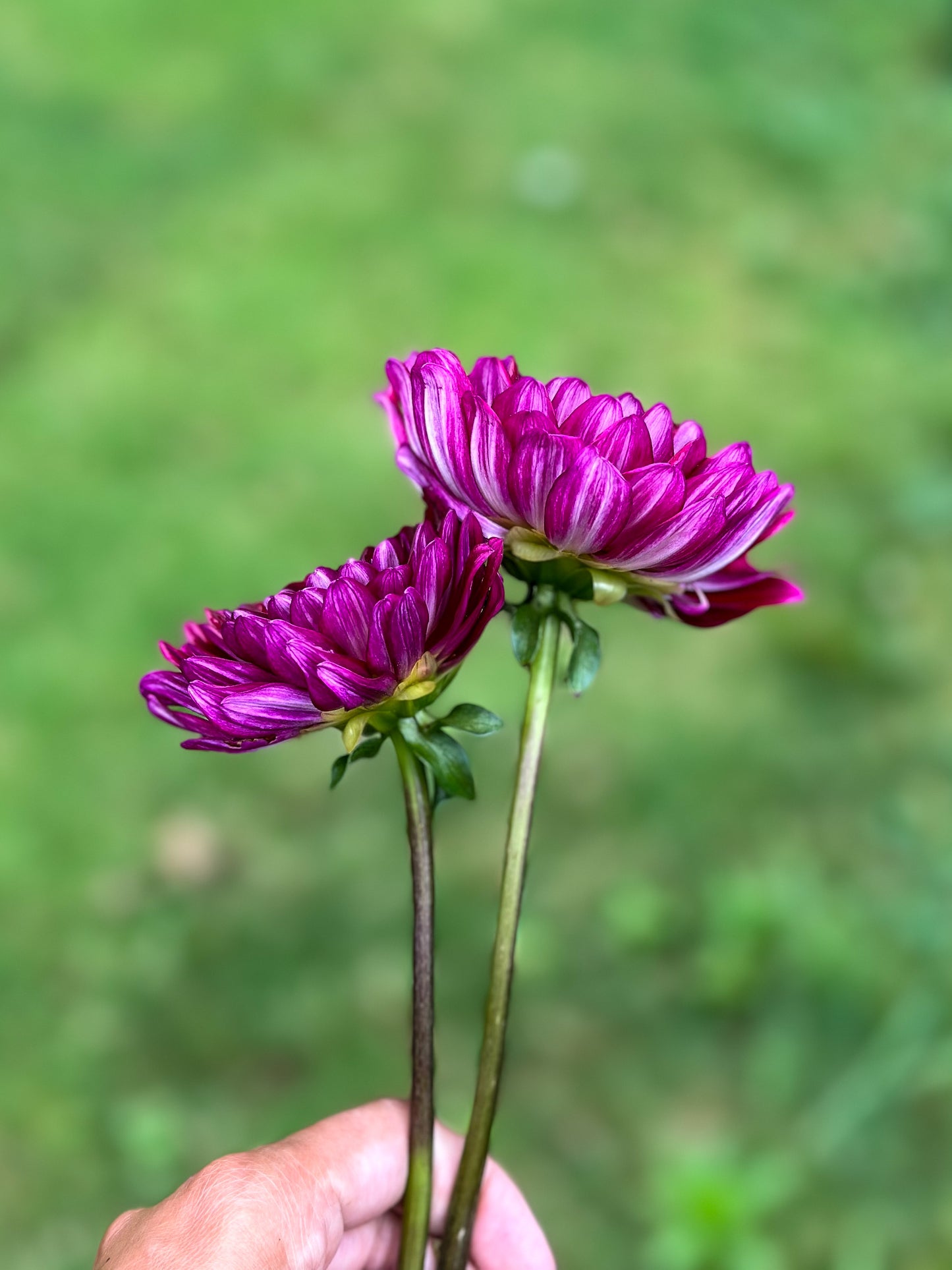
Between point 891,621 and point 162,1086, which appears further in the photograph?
point 891,621

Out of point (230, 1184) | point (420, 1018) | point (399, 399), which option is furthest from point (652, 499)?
point (230, 1184)

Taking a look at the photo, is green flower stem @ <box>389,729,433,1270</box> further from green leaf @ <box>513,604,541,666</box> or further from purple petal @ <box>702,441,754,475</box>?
purple petal @ <box>702,441,754,475</box>

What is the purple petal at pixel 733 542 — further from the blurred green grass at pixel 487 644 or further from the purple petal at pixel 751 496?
the blurred green grass at pixel 487 644

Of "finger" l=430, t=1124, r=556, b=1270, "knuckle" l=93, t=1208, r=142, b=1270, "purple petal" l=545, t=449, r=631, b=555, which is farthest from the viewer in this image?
"finger" l=430, t=1124, r=556, b=1270

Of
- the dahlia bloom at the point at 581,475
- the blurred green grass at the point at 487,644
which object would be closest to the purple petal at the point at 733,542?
the dahlia bloom at the point at 581,475

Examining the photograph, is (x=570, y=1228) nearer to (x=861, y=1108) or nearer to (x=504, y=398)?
(x=861, y=1108)

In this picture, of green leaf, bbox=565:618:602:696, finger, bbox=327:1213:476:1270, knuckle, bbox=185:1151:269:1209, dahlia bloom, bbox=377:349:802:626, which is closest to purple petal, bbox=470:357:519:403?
dahlia bloom, bbox=377:349:802:626

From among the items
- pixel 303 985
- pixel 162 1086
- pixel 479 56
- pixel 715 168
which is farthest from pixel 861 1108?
pixel 479 56
